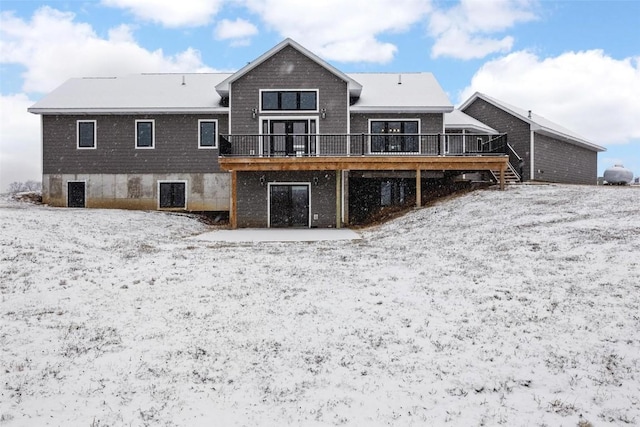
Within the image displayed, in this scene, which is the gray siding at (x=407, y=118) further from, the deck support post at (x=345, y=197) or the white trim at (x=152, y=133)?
the white trim at (x=152, y=133)

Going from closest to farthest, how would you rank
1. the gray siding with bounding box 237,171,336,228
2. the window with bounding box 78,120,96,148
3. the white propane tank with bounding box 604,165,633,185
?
the gray siding with bounding box 237,171,336,228 < the window with bounding box 78,120,96,148 < the white propane tank with bounding box 604,165,633,185

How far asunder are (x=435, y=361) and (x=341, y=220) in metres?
15.7

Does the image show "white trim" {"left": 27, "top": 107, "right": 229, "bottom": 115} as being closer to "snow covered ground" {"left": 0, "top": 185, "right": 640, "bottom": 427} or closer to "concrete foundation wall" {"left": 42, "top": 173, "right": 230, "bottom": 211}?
"concrete foundation wall" {"left": 42, "top": 173, "right": 230, "bottom": 211}

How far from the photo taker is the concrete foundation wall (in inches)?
913

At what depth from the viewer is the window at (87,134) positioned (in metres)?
23.2

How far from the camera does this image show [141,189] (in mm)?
23203

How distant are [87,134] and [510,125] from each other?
2328 centimetres

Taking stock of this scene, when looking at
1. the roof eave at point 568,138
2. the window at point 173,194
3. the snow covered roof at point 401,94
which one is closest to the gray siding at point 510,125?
the roof eave at point 568,138

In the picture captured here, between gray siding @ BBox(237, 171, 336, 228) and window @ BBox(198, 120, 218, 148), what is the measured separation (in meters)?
3.11

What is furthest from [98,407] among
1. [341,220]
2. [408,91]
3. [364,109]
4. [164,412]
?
[408,91]

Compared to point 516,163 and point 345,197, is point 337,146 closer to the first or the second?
point 345,197

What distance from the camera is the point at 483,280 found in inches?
314

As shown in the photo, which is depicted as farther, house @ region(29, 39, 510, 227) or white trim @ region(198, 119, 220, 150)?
white trim @ region(198, 119, 220, 150)

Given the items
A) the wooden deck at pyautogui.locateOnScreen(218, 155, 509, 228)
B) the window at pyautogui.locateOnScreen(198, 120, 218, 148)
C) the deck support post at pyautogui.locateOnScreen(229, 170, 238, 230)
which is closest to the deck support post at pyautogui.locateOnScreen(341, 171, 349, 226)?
the wooden deck at pyautogui.locateOnScreen(218, 155, 509, 228)
